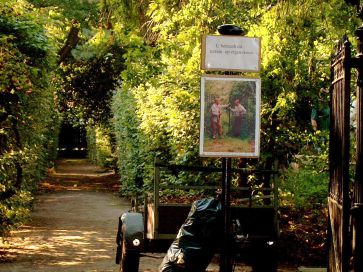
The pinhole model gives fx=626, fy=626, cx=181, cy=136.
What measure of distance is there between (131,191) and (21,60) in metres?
7.62

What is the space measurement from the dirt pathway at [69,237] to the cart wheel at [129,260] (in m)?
0.22

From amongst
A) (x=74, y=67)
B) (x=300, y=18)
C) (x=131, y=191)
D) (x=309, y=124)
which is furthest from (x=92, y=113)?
(x=300, y=18)

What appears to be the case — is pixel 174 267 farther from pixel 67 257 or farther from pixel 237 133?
pixel 67 257

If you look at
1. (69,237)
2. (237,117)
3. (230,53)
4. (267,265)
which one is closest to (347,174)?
(237,117)

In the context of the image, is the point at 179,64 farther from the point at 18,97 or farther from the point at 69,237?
the point at 69,237

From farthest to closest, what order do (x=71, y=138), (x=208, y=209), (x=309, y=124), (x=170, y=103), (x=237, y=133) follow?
(x=71, y=138) → (x=170, y=103) → (x=309, y=124) → (x=208, y=209) → (x=237, y=133)

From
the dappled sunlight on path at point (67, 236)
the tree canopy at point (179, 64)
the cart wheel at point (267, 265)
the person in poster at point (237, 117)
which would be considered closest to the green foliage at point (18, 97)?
the tree canopy at point (179, 64)

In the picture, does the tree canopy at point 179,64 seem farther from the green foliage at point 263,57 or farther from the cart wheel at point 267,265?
the cart wheel at point 267,265

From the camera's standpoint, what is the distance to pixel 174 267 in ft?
19.3

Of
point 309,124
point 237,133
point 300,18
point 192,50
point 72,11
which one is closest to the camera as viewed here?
point 237,133

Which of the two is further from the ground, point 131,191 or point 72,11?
point 72,11

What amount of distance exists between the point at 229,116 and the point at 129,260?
2.83 meters

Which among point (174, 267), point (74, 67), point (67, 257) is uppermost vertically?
point (74, 67)

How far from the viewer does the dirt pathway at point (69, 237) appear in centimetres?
962
